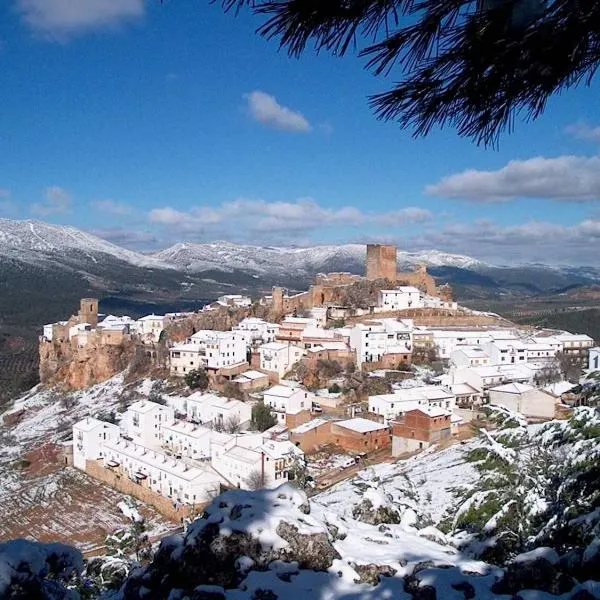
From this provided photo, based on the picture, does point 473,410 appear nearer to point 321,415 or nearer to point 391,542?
point 321,415

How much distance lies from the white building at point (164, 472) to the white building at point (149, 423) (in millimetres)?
1523

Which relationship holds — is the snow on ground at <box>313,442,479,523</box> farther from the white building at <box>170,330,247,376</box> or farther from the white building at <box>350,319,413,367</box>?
the white building at <box>170,330,247,376</box>

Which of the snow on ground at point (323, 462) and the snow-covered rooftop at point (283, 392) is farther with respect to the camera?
the snow-covered rooftop at point (283, 392)

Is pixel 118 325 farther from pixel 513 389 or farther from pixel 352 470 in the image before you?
pixel 513 389

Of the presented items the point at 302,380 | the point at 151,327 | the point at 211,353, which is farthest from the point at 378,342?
the point at 151,327

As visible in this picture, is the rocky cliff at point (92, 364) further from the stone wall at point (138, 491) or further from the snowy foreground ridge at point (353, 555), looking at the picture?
the snowy foreground ridge at point (353, 555)

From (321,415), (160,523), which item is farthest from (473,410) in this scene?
(160,523)

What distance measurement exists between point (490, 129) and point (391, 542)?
383 centimetres

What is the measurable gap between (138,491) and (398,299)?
22.4m

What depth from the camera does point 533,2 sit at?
2.33m

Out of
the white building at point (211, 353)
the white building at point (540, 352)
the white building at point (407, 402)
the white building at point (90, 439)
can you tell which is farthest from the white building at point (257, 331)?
the white building at point (540, 352)

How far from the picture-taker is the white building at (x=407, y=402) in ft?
82.3

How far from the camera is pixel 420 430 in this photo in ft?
72.6

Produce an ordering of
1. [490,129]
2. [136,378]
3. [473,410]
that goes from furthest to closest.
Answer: [136,378] → [473,410] → [490,129]
